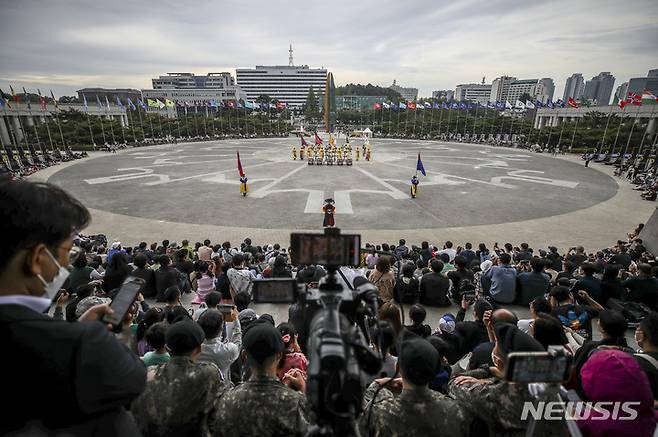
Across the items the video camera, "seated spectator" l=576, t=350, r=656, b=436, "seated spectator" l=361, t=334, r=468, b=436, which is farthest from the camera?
"seated spectator" l=361, t=334, r=468, b=436

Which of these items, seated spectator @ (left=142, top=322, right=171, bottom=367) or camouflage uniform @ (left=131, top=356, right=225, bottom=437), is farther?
seated spectator @ (left=142, top=322, right=171, bottom=367)

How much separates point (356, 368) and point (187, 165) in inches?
1429

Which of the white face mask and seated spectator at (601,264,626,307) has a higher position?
the white face mask

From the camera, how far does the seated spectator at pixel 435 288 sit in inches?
295

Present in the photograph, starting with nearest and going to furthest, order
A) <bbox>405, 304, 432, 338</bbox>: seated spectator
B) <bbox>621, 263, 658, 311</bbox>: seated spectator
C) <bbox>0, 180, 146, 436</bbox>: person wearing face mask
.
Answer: <bbox>0, 180, 146, 436</bbox>: person wearing face mask, <bbox>405, 304, 432, 338</bbox>: seated spectator, <bbox>621, 263, 658, 311</bbox>: seated spectator

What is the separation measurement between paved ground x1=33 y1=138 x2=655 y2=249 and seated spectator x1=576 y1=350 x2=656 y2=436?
12303 mm

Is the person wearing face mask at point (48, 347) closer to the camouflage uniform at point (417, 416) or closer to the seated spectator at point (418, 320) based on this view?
the camouflage uniform at point (417, 416)

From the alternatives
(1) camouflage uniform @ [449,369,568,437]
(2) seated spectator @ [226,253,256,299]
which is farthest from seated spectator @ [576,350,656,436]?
(2) seated spectator @ [226,253,256,299]

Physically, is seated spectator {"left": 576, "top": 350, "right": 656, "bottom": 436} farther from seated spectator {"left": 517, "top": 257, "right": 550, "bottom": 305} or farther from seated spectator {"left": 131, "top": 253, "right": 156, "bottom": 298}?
seated spectator {"left": 131, "top": 253, "right": 156, "bottom": 298}

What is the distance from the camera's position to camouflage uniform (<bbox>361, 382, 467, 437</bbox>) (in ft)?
9.14

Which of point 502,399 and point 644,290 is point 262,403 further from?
point 644,290

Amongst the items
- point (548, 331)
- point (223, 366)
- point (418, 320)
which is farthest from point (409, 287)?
point (223, 366)

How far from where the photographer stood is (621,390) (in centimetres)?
267

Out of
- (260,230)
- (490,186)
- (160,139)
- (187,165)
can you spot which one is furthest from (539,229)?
(160,139)
